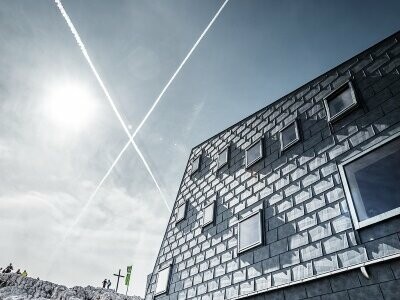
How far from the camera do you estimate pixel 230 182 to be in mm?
8984

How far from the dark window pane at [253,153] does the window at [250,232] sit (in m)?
1.91

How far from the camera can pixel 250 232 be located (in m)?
6.91

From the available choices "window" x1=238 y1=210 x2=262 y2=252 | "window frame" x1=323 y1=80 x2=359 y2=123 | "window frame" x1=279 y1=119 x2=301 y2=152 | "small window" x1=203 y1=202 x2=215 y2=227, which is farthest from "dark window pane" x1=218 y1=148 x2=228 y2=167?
"window frame" x1=323 y1=80 x2=359 y2=123

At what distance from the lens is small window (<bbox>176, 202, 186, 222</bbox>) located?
34.2 feet

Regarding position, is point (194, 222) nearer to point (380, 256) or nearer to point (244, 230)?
point (244, 230)

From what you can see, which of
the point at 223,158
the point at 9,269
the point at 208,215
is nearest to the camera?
the point at 208,215

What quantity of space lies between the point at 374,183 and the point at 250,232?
10.3 ft

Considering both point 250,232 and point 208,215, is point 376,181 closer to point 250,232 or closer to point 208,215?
point 250,232

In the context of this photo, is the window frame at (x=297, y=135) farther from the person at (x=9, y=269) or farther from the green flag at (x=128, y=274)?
the green flag at (x=128, y=274)

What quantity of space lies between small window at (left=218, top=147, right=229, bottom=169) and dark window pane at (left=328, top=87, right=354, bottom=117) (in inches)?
159

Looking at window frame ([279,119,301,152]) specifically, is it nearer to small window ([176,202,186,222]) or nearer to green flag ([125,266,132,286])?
small window ([176,202,186,222])

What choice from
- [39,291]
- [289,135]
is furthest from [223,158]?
[39,291]

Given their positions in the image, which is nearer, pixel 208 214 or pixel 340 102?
pixel 340 102

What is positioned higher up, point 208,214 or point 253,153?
point 253,153
